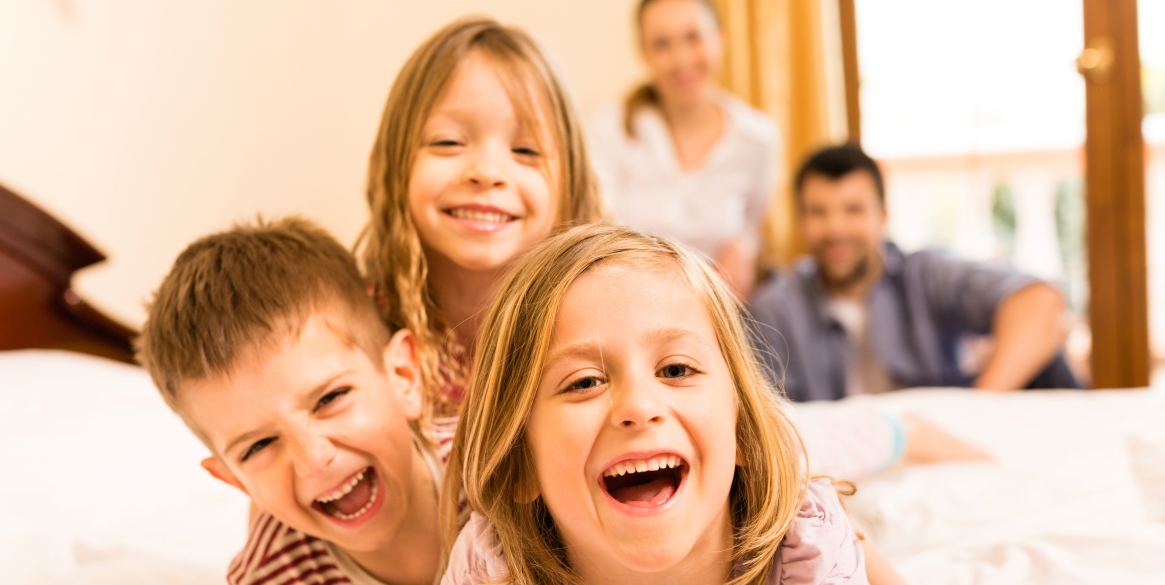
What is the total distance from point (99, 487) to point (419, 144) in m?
0.71

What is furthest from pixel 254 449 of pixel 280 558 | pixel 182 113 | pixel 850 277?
pixel 850 277

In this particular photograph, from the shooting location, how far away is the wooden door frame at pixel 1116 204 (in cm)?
271

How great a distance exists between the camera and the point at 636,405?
0.77 meters

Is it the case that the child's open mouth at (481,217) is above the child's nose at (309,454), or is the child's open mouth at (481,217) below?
above

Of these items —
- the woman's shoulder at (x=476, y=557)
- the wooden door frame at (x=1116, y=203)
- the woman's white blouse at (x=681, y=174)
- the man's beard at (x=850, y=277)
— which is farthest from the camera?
the woman's white blouse at (x=681, y=174)

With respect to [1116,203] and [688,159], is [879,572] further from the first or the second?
[1116,203]

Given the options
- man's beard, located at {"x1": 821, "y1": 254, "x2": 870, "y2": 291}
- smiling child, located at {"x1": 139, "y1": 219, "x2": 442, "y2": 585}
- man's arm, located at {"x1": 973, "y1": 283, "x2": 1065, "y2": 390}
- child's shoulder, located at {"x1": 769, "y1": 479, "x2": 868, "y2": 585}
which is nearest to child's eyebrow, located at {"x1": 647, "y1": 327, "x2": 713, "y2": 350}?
child's shoulder, located at {"x1": 769, "y1": 479, "x2": 868, "y2": 585}

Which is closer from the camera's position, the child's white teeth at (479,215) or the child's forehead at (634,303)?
→ the child's forehead at (634,303)

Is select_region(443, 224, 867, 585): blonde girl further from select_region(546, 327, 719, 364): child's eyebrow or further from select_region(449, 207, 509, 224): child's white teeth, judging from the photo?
select_region(449, 207, 509, 224): child's white teeth

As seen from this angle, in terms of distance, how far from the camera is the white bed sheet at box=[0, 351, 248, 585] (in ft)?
3.82

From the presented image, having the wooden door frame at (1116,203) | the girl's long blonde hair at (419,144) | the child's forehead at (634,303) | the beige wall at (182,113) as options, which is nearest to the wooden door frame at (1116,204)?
the wooden door frame at (1116,203)

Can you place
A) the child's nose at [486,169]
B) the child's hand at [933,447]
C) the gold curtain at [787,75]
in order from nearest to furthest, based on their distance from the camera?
the child's nose at [486,169]
the child's hand at [933,447]
the gold curtain at [787,75]

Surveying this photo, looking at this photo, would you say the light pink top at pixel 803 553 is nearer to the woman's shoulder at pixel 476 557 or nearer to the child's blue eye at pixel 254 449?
the woman's shoulder at pixel 476 557

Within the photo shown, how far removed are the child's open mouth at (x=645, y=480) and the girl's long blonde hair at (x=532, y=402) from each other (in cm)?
8
